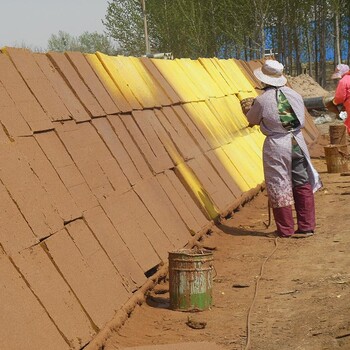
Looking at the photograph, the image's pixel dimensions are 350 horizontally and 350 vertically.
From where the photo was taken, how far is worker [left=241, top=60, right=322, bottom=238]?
31.2 ft

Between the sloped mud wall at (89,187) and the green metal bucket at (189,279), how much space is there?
1.08 feet

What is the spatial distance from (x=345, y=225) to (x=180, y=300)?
3.65 meters

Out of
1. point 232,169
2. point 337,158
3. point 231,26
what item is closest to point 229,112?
point 232,169

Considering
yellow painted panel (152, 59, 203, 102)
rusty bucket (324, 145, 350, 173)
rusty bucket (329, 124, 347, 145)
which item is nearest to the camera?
yellow painted panel (152, 59, 203, 102)

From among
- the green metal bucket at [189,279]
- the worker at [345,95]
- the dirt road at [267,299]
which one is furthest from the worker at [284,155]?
the worker at [345,95]

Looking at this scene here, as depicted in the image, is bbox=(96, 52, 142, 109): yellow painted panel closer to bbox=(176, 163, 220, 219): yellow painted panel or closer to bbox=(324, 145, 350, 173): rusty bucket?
bbox=(176, 163, 220, 219): yellow painted panel

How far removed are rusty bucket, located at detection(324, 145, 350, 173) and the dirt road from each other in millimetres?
4360

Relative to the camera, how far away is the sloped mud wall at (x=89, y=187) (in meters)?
5.28

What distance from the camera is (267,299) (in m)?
6.91

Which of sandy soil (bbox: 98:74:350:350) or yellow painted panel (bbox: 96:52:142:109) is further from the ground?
yellow painted panel (bbox: 96:52:142:109)

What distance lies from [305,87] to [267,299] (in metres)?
26.2

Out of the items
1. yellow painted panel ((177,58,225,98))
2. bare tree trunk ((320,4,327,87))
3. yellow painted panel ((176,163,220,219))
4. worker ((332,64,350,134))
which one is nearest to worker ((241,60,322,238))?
yellow painted panel ((176,163,220,219))

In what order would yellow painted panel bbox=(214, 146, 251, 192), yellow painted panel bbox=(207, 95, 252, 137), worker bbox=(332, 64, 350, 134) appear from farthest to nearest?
1. worker bbox=(332, 64, 350, 134)
2. yellow painted panel bbox=(207, 95, 252, 137)
3. yellow painted panel bbox=(214, 146, 251, 192)

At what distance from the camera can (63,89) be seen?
7.29 m
